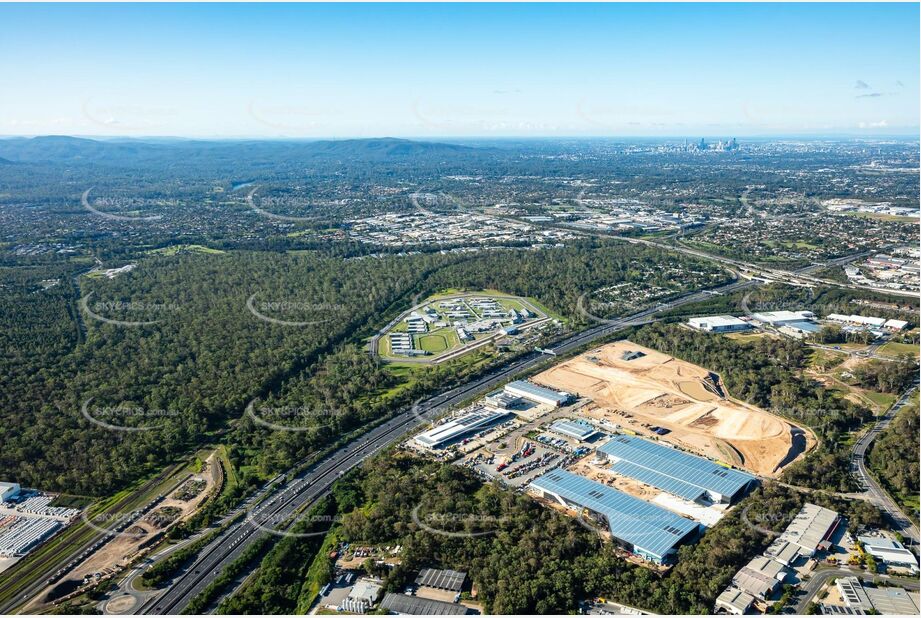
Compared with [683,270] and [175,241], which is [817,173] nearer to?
[683,270]

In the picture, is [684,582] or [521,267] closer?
[684,582]

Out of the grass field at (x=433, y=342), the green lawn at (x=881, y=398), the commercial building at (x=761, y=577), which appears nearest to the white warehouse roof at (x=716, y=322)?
the green lawn at (x=881, y=398)

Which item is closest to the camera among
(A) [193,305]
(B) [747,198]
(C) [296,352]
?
(C) [296,352]

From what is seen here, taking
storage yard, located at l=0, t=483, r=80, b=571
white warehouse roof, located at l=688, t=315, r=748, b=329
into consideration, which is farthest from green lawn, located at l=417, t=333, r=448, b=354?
storage yard, located at l=0, t=483, r=80, b=571

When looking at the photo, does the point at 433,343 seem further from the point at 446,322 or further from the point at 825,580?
the point at 825,580

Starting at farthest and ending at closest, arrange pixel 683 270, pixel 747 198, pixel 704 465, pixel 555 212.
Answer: pixel 747 198 < pixel 555 212 < pixel 683 270 < pixel 704 465

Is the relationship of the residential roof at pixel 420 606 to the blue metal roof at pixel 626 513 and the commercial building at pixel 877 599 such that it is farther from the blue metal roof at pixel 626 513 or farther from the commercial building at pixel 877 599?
the commercial building at pixel 877 599

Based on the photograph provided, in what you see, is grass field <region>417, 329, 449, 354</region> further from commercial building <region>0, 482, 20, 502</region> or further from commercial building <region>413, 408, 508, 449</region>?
commercial building <region>0, 482, 20, 502</region>

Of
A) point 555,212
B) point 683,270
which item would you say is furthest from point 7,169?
point 683,270
